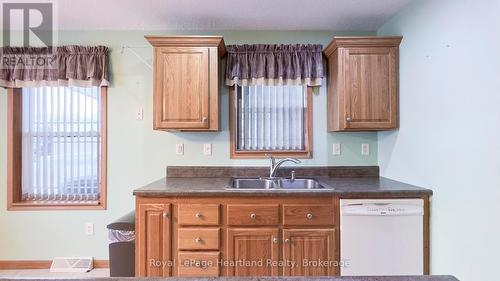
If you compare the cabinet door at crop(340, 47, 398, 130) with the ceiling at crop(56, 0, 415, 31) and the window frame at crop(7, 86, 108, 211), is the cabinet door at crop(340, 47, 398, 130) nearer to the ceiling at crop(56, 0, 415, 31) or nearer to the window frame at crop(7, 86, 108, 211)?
the ceiling at crop(56, 0, 415, 31)

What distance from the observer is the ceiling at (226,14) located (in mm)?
2305

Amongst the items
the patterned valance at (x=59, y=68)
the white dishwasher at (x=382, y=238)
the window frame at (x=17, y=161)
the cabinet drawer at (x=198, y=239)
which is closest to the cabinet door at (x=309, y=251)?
the white dishwasher at (x=382, y=238)

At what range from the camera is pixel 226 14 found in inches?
98.4

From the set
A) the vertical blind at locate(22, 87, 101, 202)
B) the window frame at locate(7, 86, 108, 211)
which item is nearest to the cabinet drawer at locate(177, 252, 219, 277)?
the window frame at locate(7, 86, 108, 211)

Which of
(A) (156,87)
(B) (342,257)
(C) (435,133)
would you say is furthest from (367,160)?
(A) (156,87)

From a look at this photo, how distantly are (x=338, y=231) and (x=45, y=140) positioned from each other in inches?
111

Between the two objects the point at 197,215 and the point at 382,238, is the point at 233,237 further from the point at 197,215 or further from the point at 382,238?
the point at 382,238

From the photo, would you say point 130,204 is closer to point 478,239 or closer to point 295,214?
point 295,214

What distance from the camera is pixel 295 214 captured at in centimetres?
204

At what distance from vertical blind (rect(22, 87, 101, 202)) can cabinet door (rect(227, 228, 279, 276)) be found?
64.2 inches

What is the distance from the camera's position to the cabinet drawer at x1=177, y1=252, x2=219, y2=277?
Result: 6.66 ft

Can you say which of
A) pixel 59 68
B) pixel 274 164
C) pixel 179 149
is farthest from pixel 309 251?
pixel 59 68

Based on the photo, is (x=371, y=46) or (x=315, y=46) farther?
(x=315, y=46)

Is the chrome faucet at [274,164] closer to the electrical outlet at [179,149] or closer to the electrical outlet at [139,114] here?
the electrical outlet at [179,149]
